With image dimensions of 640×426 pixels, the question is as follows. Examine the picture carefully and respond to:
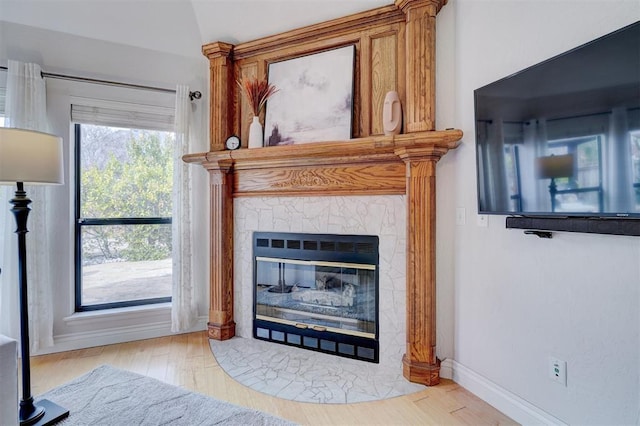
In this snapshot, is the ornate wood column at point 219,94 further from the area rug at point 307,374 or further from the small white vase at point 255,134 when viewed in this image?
the area rug at point 307,374

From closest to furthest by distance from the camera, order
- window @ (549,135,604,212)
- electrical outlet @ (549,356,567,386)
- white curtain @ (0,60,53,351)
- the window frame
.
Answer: window @ (549,135,604,212) → electrical outlet @ (549,356,567,386) → white curtain @ (0,60,53,351) → the window frame

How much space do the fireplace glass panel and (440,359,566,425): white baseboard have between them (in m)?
0.57

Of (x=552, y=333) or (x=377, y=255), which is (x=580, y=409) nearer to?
(x=552, y=333)

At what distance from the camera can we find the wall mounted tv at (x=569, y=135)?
120 cm

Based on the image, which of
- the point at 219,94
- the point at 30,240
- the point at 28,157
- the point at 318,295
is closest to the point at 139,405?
the point at 318,295

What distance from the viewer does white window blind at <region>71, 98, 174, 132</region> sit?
9.00ft

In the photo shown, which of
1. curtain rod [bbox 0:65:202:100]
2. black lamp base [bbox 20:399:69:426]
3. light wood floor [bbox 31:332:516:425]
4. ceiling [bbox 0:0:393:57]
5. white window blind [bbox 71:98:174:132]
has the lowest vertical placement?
light wood floor [bbox 31:332:516:425]

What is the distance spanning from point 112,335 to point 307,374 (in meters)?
1.83

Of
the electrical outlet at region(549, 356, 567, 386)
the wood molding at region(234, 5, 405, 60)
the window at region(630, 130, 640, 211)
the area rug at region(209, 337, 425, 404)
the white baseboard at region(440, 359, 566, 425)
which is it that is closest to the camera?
the window at region(630, 130, 640, 211)

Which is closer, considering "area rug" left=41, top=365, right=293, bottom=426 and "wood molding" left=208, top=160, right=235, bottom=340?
"area rug" left=41, top=365, right=293, bottom=426

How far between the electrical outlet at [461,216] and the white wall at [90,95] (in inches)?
89.2

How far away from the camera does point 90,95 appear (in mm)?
2744

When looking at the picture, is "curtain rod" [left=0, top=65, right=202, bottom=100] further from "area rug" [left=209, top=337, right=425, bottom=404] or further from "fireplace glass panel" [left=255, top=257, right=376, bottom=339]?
"area rug" [left=209, top=337, right=425, bottom=404]

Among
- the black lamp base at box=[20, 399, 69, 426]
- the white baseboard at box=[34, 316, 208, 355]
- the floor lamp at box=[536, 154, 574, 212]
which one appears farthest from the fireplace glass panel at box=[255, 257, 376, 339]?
the black lamp base at box=[20, 399, 69, 426]
